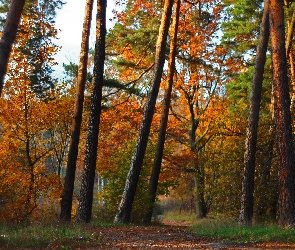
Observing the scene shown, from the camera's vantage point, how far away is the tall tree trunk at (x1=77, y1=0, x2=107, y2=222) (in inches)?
546

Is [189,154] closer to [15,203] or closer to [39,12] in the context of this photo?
[15,203]

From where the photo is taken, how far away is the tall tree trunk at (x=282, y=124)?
422 inches

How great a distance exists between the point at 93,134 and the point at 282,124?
20.5ft

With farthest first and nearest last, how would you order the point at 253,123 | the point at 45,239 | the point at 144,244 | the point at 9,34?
the point at 253,123, the point at 144,244, the point at 45,239, the point at 9,34

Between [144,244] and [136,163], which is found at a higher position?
[136,163]

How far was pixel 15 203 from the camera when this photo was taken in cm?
1748

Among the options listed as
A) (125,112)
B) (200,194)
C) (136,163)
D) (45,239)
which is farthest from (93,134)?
(200,194)

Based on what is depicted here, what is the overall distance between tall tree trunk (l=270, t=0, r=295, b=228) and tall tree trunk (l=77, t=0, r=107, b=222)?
5.85 m

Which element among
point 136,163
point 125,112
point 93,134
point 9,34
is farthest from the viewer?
point 125,112

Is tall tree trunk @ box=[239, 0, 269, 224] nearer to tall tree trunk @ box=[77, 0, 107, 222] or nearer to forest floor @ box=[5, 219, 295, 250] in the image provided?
forest floor @ box=[5, 219, 295, 250]

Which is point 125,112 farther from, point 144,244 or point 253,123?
point 144,244

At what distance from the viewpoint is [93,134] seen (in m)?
14.0

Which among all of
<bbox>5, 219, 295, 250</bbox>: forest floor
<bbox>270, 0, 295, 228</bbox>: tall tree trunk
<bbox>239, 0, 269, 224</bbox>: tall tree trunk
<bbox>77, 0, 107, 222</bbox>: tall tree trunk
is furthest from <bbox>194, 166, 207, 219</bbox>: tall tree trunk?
<bbox>5, 219, 295, 250</bbox>: forest floor

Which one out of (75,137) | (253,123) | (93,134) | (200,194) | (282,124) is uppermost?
(253,123)
